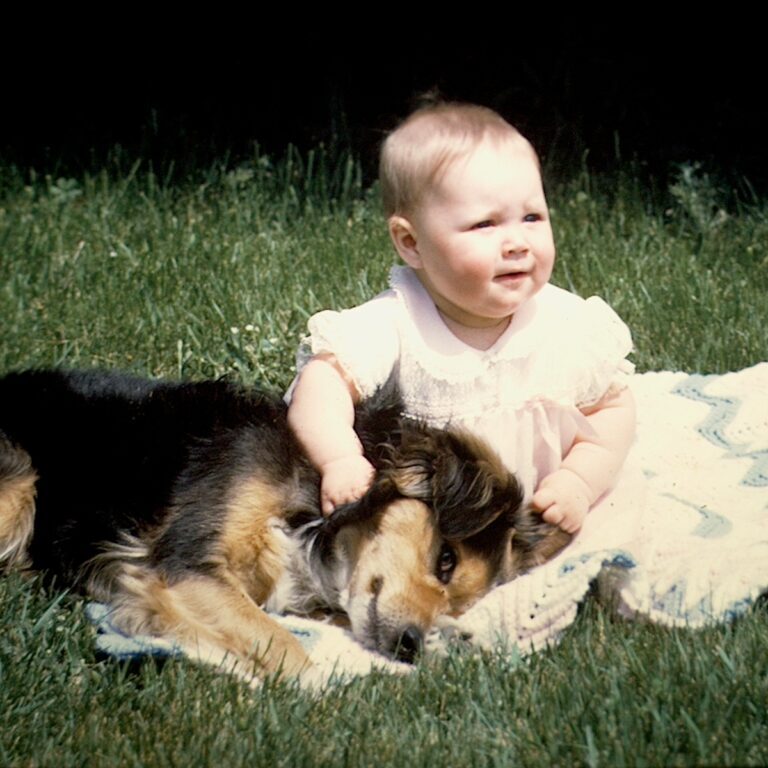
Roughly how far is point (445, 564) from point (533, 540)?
338mm

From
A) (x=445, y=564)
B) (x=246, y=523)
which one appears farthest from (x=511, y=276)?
(x=246, y=523)

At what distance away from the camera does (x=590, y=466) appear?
4.04 metres

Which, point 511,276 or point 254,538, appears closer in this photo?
point 254,538

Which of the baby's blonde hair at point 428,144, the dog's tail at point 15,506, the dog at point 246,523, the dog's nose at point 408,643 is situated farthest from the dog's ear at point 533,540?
the dog's tail at point 15,506

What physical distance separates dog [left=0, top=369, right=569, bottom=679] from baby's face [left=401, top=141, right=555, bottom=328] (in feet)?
1.43

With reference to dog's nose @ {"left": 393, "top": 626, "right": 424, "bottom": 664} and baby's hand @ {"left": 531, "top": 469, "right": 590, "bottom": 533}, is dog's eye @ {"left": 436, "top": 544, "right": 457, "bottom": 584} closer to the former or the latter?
dog's nose @ {"left": 393, "top": 626, "right": 424, "bottom": 664}

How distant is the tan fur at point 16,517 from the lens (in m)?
4.23

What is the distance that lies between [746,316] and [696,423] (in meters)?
0.94

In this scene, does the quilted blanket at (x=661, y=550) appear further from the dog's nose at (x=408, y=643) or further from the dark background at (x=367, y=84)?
the dark background at (x=367, y=84)

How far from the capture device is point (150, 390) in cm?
449

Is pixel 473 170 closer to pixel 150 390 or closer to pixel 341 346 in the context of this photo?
pixel 341 346

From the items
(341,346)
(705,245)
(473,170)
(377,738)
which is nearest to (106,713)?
(377,738)

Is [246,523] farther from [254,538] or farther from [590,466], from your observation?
[590,466]

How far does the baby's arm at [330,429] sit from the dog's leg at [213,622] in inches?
15.7
